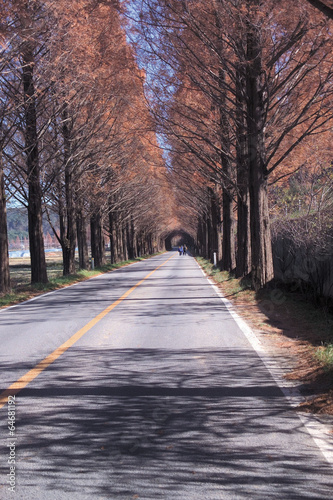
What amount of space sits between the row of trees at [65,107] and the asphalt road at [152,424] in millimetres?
8497

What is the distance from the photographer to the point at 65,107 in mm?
20938

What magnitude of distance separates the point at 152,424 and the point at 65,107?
18.4m

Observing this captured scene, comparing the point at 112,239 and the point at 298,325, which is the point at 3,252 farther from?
the point at 112,239

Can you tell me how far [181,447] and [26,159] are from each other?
18351 mm

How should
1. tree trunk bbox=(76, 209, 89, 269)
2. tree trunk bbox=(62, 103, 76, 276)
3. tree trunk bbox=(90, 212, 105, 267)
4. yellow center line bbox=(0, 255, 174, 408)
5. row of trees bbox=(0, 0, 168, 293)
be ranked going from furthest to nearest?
tree trunk bbox=(90, 212, 105, 267) < tree trunk bbox=(76, 209, 89, 269) < tree trunk bbox=(62, 103, 76, 276) < row of trees bbox=(0, 0, 168, 293) < yellow center line bbox=(0, 255, 174, 408)

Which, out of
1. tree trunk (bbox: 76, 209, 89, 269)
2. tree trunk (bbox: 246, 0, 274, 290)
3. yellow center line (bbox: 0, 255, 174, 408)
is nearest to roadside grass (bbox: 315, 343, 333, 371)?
yellow center line (bbox: 0, 255, 174, 408)

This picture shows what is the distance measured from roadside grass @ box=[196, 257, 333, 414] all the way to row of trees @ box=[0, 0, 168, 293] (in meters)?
7.44

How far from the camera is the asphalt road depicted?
11.2 feet

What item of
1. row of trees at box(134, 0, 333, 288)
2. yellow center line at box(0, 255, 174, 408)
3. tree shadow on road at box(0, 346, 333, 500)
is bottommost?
tree shadow on road at box(0, 346, 333, 500)

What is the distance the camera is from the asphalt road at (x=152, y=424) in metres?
3.42

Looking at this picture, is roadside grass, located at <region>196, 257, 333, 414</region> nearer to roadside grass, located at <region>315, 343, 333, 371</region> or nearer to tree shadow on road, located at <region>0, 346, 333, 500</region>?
roadside grass, located at <region>315, 343, 333, 371</region>

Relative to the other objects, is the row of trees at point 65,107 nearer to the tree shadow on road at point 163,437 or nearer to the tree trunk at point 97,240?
the tree trunk at point 97,240

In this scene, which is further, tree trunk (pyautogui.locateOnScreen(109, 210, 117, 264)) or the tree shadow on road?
tree trunk (pyautogui.locateOnScreen(109, 210, 117, 264))

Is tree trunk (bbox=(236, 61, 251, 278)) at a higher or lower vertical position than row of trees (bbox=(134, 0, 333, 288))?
lower
